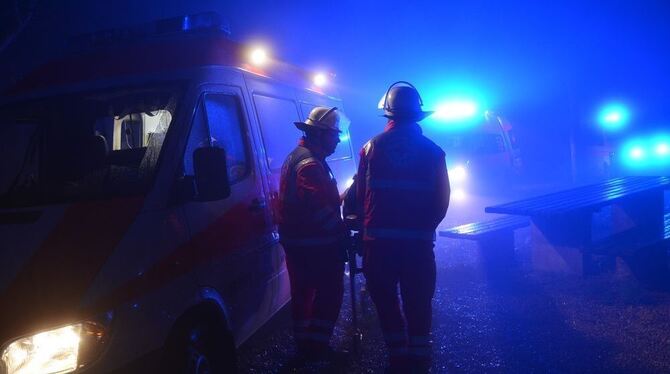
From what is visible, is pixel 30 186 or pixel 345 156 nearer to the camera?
pixel 30 186

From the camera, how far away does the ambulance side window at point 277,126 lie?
3590mm

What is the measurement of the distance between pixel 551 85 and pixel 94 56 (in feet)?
64.1

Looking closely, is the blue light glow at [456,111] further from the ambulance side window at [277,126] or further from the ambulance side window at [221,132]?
the ambulance side window at [221,132]

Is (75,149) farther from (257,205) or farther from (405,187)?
(405,187)

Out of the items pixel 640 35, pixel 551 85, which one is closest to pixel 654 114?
pixel 551 85

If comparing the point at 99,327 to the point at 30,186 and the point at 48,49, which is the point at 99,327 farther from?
the point at 48,49

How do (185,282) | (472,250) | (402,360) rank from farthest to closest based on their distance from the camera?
(472,250)
(402,360)
(185,282)

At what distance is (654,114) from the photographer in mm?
13891

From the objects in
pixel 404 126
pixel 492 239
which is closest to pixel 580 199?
pixel 492 239

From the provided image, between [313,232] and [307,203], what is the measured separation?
0.22 meters

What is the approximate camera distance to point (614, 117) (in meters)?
13.6

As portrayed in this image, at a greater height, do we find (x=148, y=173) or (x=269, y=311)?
(x=148, y=173)

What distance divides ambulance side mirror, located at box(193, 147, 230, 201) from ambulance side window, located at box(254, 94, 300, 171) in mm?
1130

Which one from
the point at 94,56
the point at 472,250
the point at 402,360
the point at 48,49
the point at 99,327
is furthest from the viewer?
the point at 48,49
